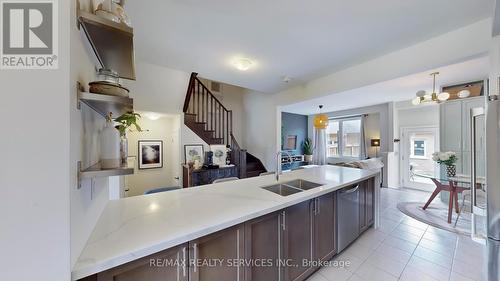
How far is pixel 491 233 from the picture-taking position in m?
1.28

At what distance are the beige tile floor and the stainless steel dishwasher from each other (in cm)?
18

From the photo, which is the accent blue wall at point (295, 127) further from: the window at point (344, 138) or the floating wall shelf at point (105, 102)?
the floating wall shelf at point (105, 102)

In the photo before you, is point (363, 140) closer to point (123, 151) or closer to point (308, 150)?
point (308, 150)

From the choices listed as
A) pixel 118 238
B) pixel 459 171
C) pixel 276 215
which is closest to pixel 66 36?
pixel 118 238

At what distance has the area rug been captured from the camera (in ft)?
9.54

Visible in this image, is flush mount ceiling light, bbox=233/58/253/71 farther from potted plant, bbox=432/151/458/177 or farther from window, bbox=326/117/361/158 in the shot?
window, bbox=326/117/361/158

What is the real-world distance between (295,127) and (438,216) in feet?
16.9

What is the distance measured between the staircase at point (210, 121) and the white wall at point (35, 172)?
3.92 meters

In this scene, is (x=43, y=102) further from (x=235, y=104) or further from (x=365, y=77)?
(x=235, y=104)

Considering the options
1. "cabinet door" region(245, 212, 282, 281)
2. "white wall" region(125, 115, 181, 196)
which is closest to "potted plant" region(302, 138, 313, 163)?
"white wall" region(125, 115, 181, 196)

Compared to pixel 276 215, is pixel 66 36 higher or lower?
higher

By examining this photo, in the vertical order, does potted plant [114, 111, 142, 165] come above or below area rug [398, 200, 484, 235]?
above

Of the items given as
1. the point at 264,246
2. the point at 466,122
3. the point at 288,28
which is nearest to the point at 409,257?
the point at 264,246

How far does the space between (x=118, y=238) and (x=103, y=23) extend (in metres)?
1.05
